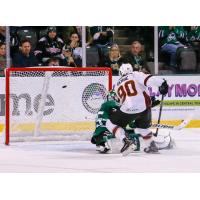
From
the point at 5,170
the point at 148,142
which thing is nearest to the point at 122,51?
the point at 148,142

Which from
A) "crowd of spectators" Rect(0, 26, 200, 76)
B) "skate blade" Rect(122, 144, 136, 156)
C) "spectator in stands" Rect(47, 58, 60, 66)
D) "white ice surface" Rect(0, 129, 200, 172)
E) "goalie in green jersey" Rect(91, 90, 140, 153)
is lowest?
"white ice surface" Rect(0, 129, 200, 172)

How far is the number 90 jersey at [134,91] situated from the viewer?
4648mm

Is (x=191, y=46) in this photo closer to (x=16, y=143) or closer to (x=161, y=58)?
(x=161, y=58)

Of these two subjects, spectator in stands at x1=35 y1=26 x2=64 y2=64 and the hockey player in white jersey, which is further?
spectator in stands at x1=35 y1=26 x2=64 y2=64

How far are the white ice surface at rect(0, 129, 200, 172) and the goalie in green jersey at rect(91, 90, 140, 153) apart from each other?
9 cm

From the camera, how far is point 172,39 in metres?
7.36

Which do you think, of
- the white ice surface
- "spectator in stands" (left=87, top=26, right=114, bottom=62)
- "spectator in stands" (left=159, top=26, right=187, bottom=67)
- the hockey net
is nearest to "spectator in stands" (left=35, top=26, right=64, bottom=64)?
"spectator in stands" (left=87, top=26, right=114, bottom=62)

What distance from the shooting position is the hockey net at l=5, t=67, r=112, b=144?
18.2ft

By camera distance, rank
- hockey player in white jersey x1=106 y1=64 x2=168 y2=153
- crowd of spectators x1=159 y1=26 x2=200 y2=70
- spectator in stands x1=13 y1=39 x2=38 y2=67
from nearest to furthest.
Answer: hockey player in white jersey x1=106 y1=64 x2=168 y2=153
spectator in stands x1=13 y1=39 x2=38 y2=67
crowd of spectators x1=159 y1=26 x2=200 y2=70

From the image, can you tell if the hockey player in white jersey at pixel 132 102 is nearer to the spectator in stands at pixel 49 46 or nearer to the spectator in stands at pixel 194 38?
the spectator in stands at pixel 49 46

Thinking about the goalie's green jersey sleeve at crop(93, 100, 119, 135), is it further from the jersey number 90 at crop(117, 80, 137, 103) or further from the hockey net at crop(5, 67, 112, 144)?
the hockey net at crop(5, 67, 112, 144)

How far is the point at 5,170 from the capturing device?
4273 millimetres

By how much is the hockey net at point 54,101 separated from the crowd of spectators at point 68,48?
1.36 meters
